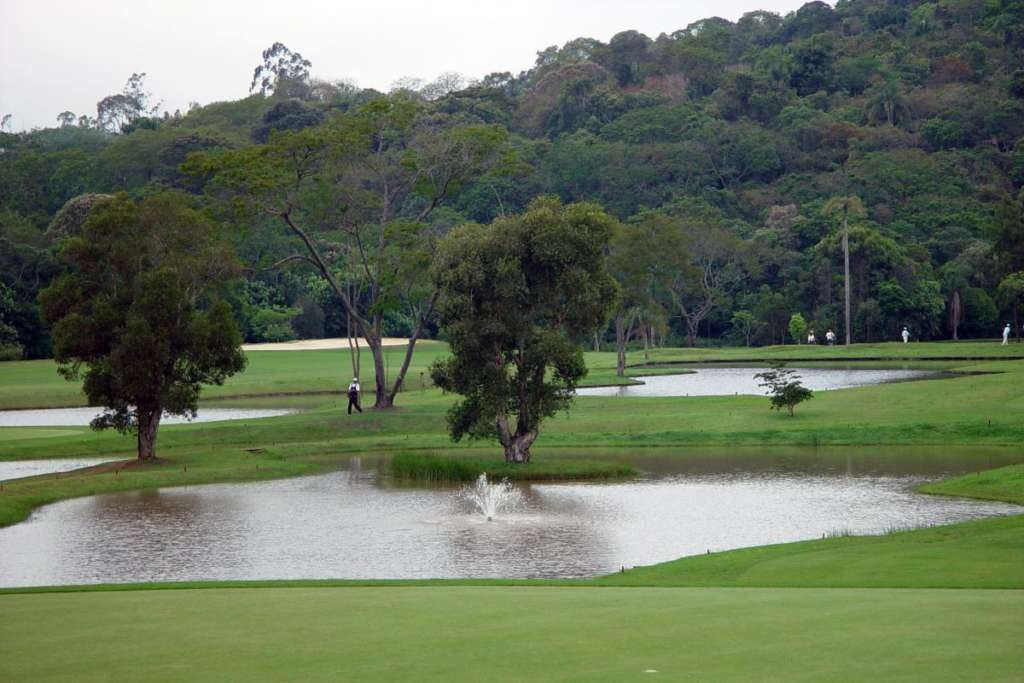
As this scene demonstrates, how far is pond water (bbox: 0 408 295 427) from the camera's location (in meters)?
49.5

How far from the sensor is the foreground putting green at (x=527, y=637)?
970cm

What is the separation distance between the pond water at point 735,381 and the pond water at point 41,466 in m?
23.1

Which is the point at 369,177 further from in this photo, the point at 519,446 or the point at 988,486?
the point at 988,486

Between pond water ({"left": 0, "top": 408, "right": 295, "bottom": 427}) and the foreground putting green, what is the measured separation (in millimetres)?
34844

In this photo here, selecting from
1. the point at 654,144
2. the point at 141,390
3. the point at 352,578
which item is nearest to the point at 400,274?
the point at 141,390

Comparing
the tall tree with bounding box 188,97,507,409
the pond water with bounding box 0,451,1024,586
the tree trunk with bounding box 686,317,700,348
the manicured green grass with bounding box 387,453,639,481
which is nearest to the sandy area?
the tree trunk with bounding box 686,317,700,348

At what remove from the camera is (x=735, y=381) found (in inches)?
2451

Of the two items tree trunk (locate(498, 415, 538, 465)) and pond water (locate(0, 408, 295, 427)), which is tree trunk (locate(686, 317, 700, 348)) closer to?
pond water (locate(0, 408, 295, 427))

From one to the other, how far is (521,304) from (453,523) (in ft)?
28.5

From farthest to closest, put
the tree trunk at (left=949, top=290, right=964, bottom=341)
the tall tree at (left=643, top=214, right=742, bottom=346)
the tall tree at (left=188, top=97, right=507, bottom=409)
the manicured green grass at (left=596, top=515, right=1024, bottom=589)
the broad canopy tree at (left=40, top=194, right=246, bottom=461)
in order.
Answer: the tall tree at (left=643, top=214, right=742, bottom=346)
the tree trunk at (left=949, top=290, right=964, bottom=341)
the tall tree at (left=188, top=97, right=507, bottom=409)
the broad canopy tree at (left=40, top=194, right=246, bottom=461)
the manicured green grass at (left=596, top=515, right=1024, bottom=589)

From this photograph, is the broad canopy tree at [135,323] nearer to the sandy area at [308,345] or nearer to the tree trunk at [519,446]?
the tree trunk at [519,446]

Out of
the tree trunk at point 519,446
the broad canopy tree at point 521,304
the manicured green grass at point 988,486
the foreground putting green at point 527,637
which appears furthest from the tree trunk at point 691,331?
the foreground putting green at point 527,637

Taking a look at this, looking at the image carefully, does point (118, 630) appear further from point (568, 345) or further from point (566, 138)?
point (566, 138)

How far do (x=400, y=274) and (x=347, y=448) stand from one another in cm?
971
